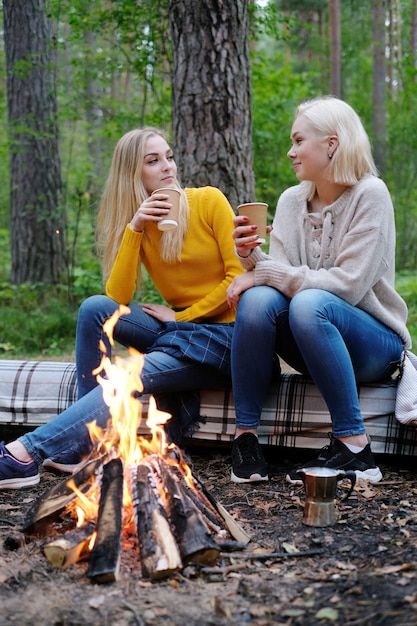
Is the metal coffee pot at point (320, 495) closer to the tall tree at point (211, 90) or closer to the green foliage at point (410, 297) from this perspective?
the tall tree at point (211, 90)

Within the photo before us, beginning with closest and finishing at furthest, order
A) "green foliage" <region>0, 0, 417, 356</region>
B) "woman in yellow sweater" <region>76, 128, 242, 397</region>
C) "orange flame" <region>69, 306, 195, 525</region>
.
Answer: "orange flame" <region>69, 306, 195, 525</region> → "woman in yellow sweater" <region>76, 128, 242, 397</region> → "green foliage" <region>0, 0, 417, 356</region>

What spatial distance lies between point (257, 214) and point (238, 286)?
0.37 m

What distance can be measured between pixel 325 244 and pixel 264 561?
1541mm

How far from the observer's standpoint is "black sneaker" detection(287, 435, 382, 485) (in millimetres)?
2891

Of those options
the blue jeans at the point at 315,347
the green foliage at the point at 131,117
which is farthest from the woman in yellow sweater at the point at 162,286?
the green foliage at the point at 131,117

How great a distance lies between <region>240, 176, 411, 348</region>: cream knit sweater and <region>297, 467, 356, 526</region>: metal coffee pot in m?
0.88

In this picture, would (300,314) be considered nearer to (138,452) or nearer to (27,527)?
(138,452)

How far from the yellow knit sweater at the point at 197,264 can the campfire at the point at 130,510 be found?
27.9 inches

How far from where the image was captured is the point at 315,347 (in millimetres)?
2838

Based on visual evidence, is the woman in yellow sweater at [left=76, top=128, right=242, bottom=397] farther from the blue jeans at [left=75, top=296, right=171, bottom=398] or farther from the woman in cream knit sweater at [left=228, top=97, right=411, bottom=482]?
the woman in cream knit sweater at [left=228, top=97, right=411, bottom=482]

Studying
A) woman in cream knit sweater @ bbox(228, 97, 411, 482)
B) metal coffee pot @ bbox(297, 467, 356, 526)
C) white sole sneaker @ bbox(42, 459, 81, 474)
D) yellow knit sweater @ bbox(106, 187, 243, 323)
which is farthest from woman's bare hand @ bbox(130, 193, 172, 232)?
metal coffee pot @ bbox(297, 467, 356, 526)

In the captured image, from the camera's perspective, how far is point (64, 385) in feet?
11.9

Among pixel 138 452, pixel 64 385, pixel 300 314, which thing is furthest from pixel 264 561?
pixel 64 385

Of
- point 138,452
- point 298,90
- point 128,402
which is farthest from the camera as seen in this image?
point 298,90
